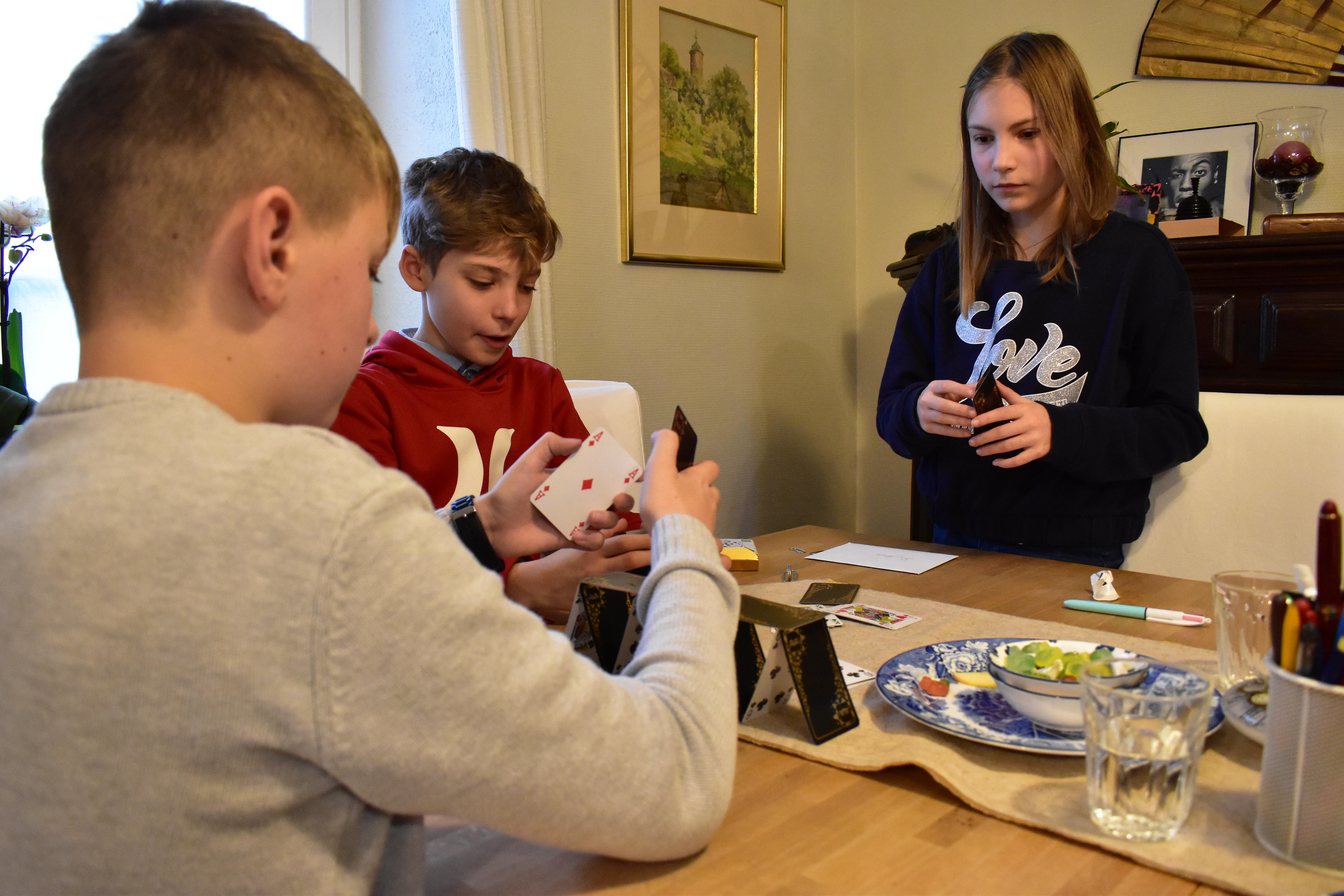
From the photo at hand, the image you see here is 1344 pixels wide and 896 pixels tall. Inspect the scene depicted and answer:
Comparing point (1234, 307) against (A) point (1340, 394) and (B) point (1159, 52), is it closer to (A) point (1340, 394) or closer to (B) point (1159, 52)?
(A) point (1340, 394)

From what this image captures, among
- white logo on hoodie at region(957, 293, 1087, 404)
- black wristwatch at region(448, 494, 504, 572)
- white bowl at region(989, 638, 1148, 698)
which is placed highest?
white logo on hoodie at region(957, 293, 1087, 404)

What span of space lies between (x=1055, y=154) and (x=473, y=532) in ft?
A: 4.03

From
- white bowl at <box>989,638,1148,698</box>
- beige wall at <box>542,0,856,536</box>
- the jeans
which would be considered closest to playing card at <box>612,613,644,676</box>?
white bowl at <box>989,638,1148,698</box>

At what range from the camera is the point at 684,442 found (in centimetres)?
97

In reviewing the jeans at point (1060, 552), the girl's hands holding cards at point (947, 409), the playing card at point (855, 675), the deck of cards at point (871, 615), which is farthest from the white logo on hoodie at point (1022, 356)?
the playing card at point (855, 675)

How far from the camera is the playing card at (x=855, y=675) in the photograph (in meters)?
0.94

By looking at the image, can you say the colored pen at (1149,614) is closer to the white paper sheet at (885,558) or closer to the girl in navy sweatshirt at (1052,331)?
the white paper sheet at (885,558)

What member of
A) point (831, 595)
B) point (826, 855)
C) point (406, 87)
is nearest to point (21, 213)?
point (406, 87)

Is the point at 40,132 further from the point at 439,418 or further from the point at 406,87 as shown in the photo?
the point at 439,418

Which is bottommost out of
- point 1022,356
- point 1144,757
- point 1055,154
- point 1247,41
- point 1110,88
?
point 1144,757

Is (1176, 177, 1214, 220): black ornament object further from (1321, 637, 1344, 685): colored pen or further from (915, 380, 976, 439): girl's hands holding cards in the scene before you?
(1321, 637, 1344, 685): colored pen

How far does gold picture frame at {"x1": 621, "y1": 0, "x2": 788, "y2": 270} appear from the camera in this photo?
2668 mm

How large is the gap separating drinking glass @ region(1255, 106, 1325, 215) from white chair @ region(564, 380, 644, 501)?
1.86 metres

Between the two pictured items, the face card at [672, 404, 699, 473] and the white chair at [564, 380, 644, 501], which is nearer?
the face card at [672, 404, 699, 473]
